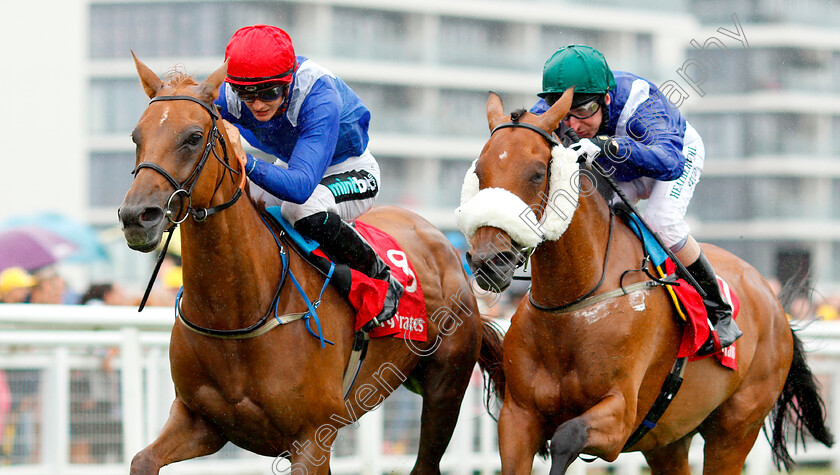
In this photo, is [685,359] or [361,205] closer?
[685,359]

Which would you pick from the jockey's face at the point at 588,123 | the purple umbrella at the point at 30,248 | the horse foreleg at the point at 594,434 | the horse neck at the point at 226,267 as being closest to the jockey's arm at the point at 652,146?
the jockey's face at the point at 588,123

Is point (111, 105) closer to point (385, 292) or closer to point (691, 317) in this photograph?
point (385, 292)

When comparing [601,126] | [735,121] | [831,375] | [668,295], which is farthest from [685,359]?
[735,121]

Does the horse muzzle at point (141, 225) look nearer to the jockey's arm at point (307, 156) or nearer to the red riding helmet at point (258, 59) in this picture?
the jockey's arm at point (307, 156)

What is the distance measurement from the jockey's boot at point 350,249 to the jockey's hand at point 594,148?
1.03 meters

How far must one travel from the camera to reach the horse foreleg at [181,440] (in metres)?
3.79

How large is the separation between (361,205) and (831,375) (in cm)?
493

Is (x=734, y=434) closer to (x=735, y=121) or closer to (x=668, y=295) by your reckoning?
(x=668, y=295)

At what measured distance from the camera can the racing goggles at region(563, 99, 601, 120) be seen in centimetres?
411

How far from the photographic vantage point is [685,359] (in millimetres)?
4332

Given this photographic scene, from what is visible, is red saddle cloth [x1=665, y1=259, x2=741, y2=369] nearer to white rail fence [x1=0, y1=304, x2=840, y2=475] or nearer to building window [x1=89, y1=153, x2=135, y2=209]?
white rail fence [x1=0, y1=304, x2=840, y2=475]

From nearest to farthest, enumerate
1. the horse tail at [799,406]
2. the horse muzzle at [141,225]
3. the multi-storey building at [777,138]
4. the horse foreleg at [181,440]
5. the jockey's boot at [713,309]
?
the horse muzzle at [141,225]
the horse foreleg at [181,440]
the jockey's boot at [713,309]
the horse tail at [799,406]
the multi-storey building at [777,138]

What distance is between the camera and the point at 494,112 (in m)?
3.95

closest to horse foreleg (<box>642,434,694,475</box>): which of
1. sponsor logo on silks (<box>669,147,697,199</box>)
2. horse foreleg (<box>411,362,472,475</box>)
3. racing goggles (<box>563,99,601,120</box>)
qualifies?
horse foreleg (<box>411,362,472,475</box>)
